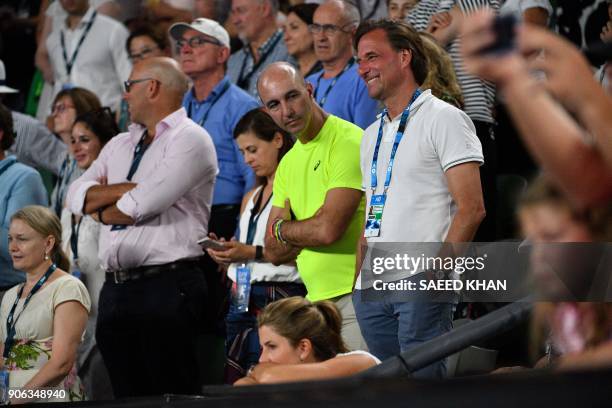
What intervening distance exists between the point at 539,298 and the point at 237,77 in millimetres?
5798

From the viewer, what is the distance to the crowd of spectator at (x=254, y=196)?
14.4ft

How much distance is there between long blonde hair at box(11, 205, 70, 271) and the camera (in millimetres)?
5770

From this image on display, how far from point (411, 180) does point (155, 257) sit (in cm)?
179

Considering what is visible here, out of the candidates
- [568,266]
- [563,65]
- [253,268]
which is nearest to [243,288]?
[253,268]

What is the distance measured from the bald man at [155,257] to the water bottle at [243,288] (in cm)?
29

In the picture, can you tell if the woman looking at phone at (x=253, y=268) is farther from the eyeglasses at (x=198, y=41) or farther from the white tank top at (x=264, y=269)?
the eyeglasses at (x=198, y=41)

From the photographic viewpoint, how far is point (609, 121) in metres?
1.84

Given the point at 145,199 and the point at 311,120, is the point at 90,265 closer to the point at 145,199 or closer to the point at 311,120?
the point at 145,199

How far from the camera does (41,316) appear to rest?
215 inches

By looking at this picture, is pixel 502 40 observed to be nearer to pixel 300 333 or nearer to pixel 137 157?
pixel 300 333

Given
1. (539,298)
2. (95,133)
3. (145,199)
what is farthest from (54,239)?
(539,298)

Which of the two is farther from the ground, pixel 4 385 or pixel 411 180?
pixel 411 180

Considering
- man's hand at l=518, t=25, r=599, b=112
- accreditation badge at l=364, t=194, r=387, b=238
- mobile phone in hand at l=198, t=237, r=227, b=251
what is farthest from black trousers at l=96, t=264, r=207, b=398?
man's hand at l=518, t=25, r=599, b=112

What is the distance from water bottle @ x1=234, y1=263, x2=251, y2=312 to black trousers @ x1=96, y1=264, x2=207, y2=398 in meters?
0.29
